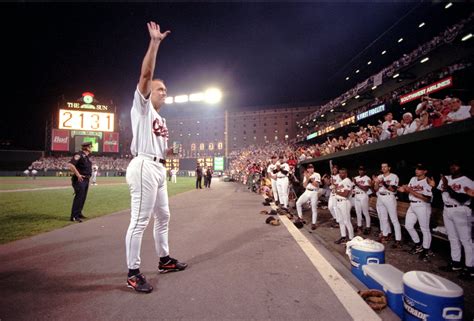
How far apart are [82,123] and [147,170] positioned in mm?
30805

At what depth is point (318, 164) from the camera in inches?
489

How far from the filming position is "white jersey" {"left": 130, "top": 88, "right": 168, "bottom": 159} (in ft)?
9.17

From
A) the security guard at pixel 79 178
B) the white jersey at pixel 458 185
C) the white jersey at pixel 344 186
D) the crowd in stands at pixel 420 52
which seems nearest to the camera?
the white jersey at pixel 458 185

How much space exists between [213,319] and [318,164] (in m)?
11.4

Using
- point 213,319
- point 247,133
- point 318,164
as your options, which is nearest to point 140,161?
point 213,319

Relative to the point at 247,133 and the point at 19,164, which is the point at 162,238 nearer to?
the point at 19,164

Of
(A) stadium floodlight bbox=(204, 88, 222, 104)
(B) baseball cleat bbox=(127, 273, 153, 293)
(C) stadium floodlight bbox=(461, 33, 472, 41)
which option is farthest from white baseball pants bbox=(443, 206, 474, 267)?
(C) stadium floodlight bbox=(461, 33, 472, 41)

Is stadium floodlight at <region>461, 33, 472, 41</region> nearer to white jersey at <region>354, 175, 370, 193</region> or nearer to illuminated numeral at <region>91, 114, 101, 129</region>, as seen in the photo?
white jersey at <region>354, 175, 370, 193</region>

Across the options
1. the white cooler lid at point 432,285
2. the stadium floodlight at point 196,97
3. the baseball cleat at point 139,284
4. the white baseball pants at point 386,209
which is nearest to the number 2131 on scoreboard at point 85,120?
the stadium floodlight at point 196,97

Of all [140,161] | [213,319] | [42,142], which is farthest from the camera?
[42,142]

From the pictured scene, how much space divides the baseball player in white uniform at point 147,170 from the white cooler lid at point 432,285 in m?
2.59

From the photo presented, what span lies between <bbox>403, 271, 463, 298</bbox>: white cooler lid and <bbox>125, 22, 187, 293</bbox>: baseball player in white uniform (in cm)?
259

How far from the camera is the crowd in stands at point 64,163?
159 feet

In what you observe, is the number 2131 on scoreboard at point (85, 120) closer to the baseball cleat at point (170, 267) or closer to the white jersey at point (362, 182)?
the white jersey at point (362, 182)
